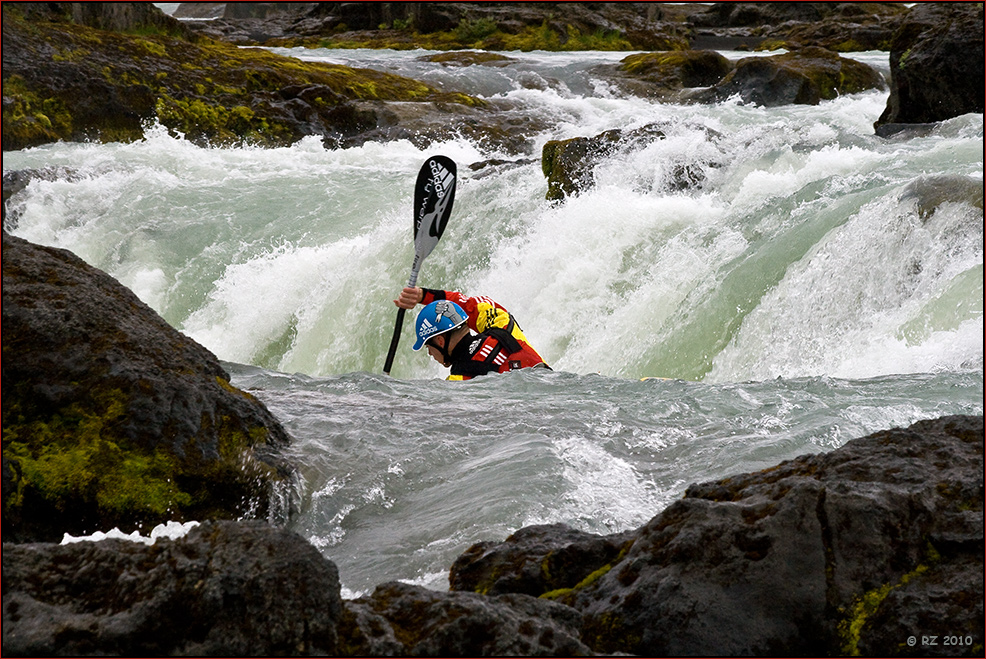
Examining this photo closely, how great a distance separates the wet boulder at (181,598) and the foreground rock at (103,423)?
1.31m

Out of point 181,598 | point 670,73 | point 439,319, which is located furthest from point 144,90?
point 181,598

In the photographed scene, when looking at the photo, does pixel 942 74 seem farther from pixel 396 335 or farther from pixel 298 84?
pixel 298 84

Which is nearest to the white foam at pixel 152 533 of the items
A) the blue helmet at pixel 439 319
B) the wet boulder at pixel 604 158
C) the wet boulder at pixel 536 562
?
the wet boulder at pixel 536 562

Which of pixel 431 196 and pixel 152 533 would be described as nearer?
pixel 152 533

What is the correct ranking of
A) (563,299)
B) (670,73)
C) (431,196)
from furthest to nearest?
(670,73)
(563,299)
(431,196)

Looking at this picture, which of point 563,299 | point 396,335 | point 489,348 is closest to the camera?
point 489,348

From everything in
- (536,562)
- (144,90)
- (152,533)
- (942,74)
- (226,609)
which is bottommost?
(152,533)

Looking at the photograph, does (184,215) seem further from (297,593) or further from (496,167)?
(297,593)

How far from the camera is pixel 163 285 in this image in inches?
399

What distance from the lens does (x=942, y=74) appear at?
1173cm

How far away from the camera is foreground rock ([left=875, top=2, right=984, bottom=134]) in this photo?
37.8ft

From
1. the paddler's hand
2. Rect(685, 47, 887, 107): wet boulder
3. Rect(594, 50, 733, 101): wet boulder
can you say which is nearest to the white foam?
the paddler's hand

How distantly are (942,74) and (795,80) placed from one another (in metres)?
5.63

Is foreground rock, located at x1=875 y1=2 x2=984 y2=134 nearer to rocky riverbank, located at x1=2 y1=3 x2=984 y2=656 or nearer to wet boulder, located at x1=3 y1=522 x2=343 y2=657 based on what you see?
rocky riverbank, located at x1=2 y1=3 x2=984 y2=656
